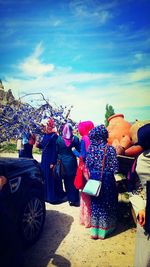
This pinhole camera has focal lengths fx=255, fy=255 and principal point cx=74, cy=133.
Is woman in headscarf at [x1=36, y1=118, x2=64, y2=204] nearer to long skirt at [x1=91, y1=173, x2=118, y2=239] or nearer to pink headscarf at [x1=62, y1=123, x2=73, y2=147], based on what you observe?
pink headscarf at [x1=62, y1=123, x2=73, y2=147]

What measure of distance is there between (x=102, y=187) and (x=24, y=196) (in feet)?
4.56

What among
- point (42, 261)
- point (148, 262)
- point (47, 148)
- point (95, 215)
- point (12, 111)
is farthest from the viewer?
point (12, 111)

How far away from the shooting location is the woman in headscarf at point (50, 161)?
20.2ft

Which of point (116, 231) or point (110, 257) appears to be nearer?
point (110, 257)

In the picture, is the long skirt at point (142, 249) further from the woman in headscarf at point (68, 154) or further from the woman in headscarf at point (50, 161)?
the woman in headscarf at point (50, 161)

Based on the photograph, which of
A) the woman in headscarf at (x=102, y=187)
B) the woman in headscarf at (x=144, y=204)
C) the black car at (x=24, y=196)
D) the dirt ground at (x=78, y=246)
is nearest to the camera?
the woman in headscarf at (x=144, y=204)

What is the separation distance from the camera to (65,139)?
5.97 m

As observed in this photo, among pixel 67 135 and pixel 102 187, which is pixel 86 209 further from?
pixel 67 135

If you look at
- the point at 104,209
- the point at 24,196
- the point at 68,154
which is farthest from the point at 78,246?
the point at 68,154

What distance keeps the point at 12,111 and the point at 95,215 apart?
4511 millimetres

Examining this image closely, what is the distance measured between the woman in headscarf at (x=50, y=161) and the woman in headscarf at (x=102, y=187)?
173 centimetres

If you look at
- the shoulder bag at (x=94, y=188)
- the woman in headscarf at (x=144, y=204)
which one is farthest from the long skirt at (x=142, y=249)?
the shoulder bag at (x=94, y=188)

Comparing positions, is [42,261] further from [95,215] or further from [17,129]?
[17,129]

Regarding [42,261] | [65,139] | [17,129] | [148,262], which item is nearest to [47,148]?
[65,139]
